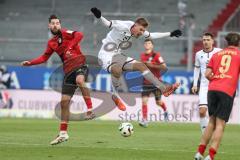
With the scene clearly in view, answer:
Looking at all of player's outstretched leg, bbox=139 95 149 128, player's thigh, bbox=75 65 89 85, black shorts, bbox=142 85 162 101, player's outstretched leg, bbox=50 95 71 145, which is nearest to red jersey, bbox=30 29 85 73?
player's thigh, bbox=75 65 89 85

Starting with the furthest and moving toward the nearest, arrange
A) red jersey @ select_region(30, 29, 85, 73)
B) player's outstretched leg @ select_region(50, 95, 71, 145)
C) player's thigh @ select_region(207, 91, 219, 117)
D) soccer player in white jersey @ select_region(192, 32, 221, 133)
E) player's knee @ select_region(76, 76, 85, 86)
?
soccer player in white jersey @ select_region(192, 32, 221, 133), red jersey @ select_region(30, 29, 85, 73), player's knee @ select_region(76, 76, 85, 86), player's outstretched leg @ select_region(50, 95, 71, 145), player's thigh @ select_region(207, 91, 219, 117)

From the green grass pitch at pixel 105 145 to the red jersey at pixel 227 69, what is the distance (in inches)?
67.3

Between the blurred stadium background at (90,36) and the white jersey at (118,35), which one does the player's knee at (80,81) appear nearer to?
the white jersey at (118,35)

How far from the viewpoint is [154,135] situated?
758 inches

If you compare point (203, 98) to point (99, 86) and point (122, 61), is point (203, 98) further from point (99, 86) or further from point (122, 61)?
point (99, 86)

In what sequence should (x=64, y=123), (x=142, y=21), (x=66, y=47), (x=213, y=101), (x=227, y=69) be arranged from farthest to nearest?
(x=142, y=21) < (x=66, y=47) < (x=64, y=123) < (x=213, y=101) < (x=227, y=69)

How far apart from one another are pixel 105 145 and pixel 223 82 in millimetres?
4204

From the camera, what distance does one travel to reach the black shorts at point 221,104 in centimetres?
1223

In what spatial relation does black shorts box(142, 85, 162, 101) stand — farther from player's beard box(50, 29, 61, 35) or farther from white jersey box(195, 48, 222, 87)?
player's beard box(50, 29, 61, 35)

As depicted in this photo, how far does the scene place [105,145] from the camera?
15695 millimetres

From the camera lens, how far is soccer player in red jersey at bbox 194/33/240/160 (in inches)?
480

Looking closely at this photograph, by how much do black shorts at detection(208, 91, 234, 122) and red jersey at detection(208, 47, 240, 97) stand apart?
0.08m

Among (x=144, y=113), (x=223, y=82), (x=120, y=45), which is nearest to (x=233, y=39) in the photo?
(x=223, y=82)

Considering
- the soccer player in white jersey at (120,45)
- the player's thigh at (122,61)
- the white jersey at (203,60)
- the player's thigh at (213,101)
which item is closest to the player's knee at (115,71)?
the soccer player in white jersey at (120,45)
